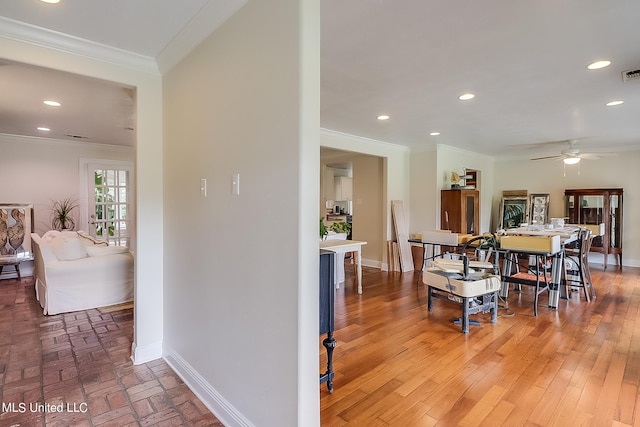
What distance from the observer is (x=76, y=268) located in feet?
12.4

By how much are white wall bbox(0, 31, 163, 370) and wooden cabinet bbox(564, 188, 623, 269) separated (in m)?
7.77

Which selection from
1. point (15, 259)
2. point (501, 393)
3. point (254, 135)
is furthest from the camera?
point (15, 259)

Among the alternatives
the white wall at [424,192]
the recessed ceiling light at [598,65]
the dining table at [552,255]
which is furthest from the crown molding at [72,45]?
the white wall at [424,192]

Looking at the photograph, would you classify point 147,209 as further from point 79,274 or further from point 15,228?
point 15,228

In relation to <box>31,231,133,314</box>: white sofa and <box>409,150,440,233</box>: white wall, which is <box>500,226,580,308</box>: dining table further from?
<box>31,231,133,314</box>: white sofa

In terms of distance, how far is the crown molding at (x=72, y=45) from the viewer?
206 cm

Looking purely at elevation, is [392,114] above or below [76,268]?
above

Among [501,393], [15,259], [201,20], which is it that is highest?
[201,20]

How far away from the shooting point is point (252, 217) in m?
1.69

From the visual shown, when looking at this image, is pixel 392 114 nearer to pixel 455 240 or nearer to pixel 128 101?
pixel 455 240

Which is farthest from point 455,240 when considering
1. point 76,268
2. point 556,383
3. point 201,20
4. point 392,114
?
point 76,268

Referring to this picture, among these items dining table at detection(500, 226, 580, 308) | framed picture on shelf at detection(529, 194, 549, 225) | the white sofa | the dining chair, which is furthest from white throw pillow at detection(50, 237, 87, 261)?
framed picture on shelf at detection(529, 194, 549, 225)

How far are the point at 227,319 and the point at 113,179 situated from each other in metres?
5.99

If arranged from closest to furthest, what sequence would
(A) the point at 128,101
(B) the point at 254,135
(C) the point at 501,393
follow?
(B) the point at 254,135, (C) the point at 501,393, (A) the point at 128,101
